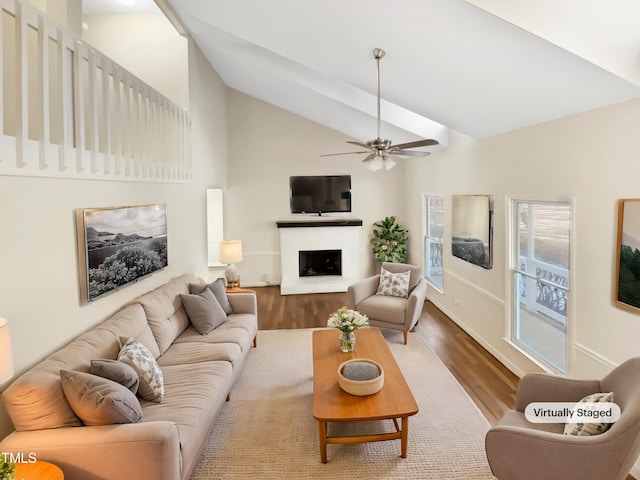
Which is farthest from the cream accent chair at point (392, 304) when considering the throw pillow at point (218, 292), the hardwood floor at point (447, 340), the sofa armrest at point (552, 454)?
the sofa armrest at point (552, 454)

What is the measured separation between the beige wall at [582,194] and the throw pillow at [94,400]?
3133 millimetres

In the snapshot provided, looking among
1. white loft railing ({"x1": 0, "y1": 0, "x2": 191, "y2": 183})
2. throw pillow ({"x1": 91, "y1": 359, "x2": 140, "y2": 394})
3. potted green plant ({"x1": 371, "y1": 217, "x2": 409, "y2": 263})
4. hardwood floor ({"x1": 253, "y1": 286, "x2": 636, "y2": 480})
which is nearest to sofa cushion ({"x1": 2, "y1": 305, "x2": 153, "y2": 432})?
throw pillow ({"x1": 91, "y1": 359, "x2": 140, "y2": 394})

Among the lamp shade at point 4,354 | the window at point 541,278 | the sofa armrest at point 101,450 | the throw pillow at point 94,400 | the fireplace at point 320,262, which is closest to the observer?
the lamp shade at point 4,354

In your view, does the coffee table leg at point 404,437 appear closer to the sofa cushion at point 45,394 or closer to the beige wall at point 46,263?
the sofa cushion at point 45,394

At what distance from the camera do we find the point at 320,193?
25.2 feet

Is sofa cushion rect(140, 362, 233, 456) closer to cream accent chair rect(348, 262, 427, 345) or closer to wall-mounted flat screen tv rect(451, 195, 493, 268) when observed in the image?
cream accent chair rect(348, 262, 427, 345)

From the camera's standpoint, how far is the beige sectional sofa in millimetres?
1960

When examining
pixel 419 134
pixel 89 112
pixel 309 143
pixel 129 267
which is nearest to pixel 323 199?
pixel 309 143

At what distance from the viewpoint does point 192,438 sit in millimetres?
2309

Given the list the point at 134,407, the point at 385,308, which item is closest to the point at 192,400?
the point at 134,407

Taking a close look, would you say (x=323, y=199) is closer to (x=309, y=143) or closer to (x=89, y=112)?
(x=309, y=143)

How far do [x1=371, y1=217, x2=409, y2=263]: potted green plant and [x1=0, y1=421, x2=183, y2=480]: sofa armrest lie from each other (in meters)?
6.05

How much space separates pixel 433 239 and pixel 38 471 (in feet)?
19.7

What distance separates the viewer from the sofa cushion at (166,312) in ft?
11.3
